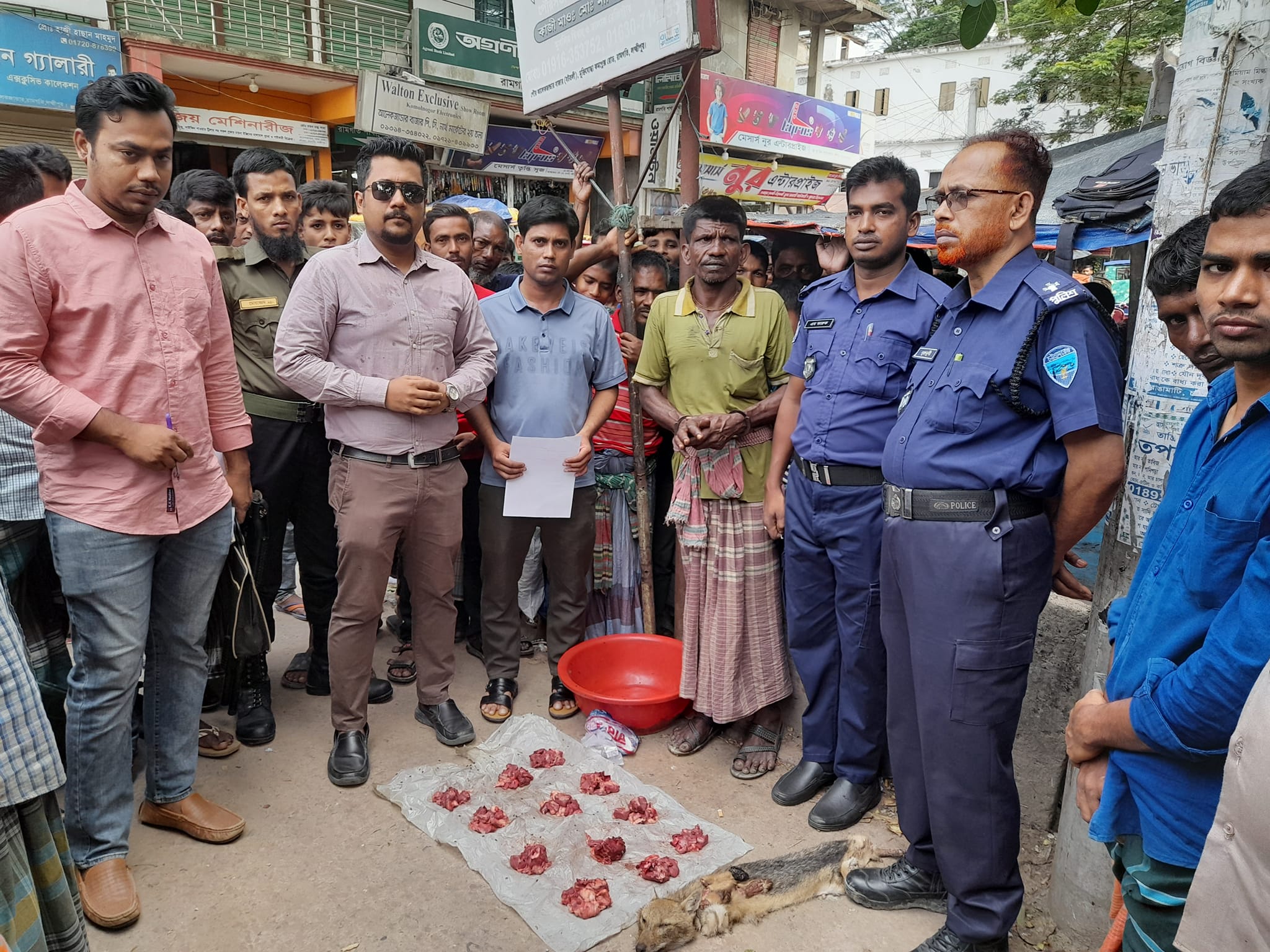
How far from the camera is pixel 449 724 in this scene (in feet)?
12.0

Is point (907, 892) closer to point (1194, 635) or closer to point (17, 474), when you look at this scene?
point (1194, 635)

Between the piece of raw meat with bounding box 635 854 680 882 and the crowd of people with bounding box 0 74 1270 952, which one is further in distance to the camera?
the piece of raw meat with bounding box 635 854 680 882

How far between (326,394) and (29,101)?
9.15m

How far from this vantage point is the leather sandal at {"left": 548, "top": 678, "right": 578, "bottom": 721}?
388cm

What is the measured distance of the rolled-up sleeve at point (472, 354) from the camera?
11.2ft

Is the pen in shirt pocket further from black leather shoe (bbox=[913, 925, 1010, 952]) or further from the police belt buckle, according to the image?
black leather shoe (bbox=[913, 925, 1010, 952])

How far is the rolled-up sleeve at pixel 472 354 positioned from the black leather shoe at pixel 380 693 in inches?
57.5

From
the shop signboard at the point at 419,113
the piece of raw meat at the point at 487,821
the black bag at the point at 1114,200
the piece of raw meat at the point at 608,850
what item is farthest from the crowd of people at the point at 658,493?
the shop signboard at the point at 419,113

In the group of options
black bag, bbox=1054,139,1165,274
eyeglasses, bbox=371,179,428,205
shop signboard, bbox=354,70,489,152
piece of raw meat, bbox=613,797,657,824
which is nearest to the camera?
piece of raw meat, bbox=613,797,657,824

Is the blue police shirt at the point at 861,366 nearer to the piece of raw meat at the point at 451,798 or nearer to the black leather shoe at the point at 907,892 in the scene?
the black leather shoe at the point at 907,892

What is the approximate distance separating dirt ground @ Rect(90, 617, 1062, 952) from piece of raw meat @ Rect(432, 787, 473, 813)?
0.44 ft

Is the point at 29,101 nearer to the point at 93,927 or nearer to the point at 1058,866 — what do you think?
the point at 93,927

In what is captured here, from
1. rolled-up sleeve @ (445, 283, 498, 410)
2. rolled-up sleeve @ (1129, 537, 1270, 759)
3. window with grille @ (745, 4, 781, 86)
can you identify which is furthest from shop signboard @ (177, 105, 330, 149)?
rolled-up sleeve @ (1129, 537, 1270, 759)


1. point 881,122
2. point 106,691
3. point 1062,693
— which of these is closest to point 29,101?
point 106,691
